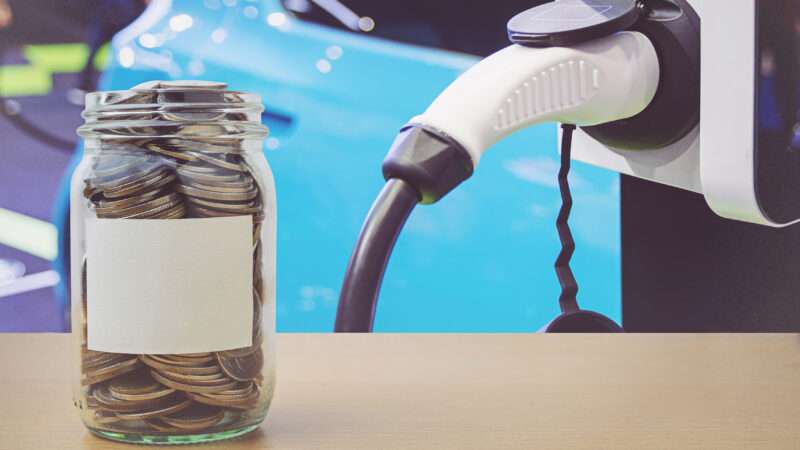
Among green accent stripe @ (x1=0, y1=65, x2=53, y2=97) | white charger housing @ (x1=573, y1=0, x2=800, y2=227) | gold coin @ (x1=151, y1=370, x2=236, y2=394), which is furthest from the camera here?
green accent stripe @ (x1=0, y1=65, x2=53, y2=97)

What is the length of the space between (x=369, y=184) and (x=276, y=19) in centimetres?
36

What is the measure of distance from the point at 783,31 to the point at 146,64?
1475 millimetres

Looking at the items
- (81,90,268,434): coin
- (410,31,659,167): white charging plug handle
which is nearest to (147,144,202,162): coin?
(81,90,268,434): coin

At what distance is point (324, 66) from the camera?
6.03 ft

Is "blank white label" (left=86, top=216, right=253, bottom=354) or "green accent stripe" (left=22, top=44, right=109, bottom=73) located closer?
"blank white label" (left=86, top=216, right=253, bottom=354)

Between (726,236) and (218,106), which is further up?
(218,106)

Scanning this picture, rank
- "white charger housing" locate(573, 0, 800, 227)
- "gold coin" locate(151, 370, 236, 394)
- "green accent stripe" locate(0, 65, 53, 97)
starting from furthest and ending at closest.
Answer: "green accent stripe" locate(0, 65, 53, 97)
"white charger housing" locate(573, 0, 800, 227)
"gold coin" locate(151, 370, 236, 394)

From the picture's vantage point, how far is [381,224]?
1.45ft

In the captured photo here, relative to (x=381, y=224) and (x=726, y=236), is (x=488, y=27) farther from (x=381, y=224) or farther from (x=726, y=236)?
(x=381, y=224)

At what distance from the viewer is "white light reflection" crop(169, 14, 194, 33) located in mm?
1841

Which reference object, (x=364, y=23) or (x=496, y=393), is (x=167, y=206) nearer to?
(x=496, y=393)

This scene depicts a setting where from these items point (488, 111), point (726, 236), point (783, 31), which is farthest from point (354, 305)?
point (726, 236)

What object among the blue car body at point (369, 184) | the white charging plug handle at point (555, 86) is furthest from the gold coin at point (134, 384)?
the blue car body at point (369, 184)

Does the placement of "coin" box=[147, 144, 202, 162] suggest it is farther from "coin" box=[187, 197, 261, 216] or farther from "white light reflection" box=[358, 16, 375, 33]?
"white light reflection" box=[358, 16, 375, 33]
